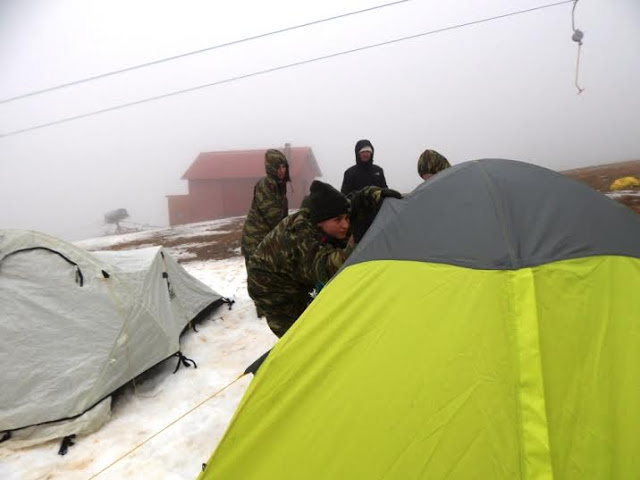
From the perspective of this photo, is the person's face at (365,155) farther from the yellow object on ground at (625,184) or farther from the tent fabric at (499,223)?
the yellow object on ground at (625,184)

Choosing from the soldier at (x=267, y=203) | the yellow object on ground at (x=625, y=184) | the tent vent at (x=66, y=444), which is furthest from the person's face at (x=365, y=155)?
the yellow object on ground at (x=625, y=184)

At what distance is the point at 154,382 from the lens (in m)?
3.99

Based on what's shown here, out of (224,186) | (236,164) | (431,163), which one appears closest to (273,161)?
(431,163)

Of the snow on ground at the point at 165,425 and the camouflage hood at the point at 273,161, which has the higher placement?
the camouflage hood at the point at 273,161

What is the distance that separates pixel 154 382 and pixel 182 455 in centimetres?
128

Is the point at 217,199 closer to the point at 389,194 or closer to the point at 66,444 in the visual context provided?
the point at 66,444

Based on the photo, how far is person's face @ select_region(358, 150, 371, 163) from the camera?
17.1 ft

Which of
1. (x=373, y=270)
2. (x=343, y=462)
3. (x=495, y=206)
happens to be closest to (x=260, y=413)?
(x=343, y=462)

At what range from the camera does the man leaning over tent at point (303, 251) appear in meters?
2.64

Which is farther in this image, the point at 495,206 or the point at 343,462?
the point at 495,206

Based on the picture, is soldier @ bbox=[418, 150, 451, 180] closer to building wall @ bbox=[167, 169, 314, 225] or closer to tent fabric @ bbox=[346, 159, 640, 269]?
tent fabric @ bbox=[346, 159, 640, 269]

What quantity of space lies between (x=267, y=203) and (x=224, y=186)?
88.3ft

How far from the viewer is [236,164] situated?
1235 inches

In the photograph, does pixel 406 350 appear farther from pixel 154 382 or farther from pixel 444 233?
pixel 154 382
